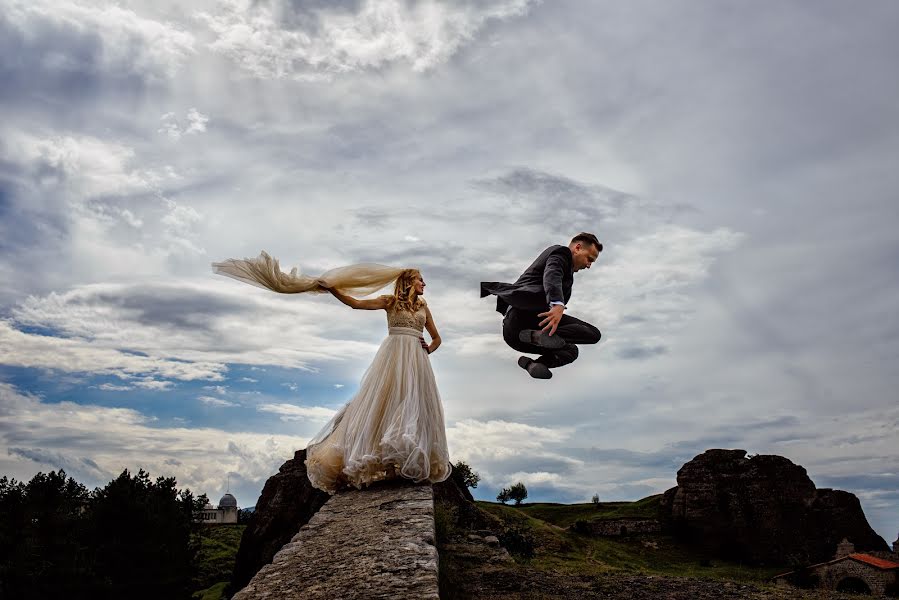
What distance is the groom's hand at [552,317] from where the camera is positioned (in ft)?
22.6

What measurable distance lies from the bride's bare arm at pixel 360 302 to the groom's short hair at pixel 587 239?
4851 mm

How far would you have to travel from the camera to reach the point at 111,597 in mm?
28531

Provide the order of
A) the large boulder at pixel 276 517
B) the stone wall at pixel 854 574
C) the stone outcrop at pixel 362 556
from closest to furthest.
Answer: the stone outcrop at pixel 362 556 → the large boulder at pixel 276 517 → the stone wall at pixel 854 574

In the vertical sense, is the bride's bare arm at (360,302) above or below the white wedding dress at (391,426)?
above

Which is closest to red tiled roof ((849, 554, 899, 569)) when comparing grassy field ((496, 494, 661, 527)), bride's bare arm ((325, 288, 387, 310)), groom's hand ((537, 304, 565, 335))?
grassy field ((496, 494, 661, 527))

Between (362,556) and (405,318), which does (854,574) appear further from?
(362,556)

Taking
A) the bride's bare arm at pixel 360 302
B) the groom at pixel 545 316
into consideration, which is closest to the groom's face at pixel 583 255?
the groom at pixel 545 316

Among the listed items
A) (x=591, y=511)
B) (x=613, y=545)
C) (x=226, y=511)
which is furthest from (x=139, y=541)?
(x=591, y=511)

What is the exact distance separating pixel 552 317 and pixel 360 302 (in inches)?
206

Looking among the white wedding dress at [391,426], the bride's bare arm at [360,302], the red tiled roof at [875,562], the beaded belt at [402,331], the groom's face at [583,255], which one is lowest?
the red tiled roof at [875,562]

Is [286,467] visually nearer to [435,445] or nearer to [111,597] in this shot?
[111,597]

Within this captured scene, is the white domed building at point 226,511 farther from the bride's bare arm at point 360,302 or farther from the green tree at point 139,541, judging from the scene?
the bride's bare arm at point 360,302

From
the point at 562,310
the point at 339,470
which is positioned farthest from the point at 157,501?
the point at 562,310

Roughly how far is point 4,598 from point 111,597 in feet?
12.9
